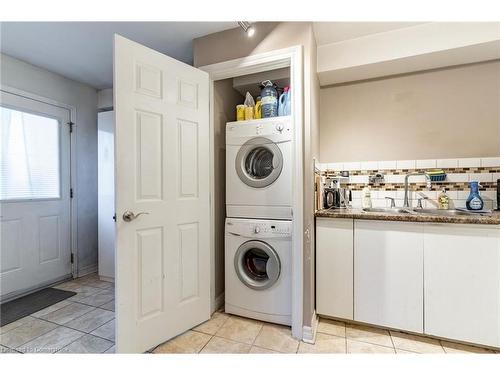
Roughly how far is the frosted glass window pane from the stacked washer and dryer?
2.12m

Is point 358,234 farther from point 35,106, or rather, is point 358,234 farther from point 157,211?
point 35,106

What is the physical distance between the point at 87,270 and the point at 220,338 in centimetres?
222

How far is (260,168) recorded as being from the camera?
2.01 m

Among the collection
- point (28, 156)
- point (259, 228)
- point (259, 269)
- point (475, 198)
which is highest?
point (28, 156)

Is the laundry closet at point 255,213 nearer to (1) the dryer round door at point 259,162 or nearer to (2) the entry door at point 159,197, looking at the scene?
(1) the dryer round door at point 259,162

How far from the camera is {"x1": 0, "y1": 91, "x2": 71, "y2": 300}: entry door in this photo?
227 centimetres

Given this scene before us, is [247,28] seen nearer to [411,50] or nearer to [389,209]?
[411,50]

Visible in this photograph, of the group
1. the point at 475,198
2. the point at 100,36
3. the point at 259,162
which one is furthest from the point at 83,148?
the point at 475,198

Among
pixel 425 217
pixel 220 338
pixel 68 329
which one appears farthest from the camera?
pixel 68 329

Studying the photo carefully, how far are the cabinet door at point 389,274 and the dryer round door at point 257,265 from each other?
61 cm

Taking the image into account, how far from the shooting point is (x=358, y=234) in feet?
5.74

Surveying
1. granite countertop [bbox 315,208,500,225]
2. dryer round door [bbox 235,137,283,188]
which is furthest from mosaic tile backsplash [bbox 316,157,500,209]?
dryer round door [bbox 235,137,283,188]

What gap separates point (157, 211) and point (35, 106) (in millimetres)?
2129

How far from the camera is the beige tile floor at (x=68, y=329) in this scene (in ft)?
5.17
